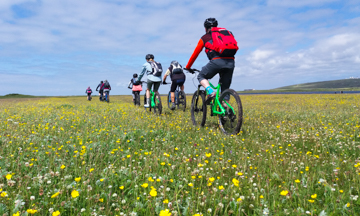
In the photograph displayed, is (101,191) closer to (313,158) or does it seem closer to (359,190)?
(359,190)

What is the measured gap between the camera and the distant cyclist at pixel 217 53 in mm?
5672

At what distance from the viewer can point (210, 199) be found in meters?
2.39

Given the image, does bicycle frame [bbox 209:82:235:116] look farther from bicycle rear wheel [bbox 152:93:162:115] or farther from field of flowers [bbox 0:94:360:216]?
bicycle rear wheel [bbox 152:93:162:115]

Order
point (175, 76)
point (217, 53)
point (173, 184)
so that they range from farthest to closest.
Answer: point (175, 76), point (217, 53), point (173, 184)

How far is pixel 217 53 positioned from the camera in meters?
5.90

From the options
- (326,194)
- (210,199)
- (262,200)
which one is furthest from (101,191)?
(326,194)

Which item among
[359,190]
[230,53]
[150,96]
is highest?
[230,53]

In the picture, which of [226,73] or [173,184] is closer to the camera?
[173,184]

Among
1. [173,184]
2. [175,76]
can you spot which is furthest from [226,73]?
[175,76]

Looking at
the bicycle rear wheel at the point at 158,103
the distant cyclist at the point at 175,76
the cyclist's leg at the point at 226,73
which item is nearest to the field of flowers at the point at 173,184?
the cyclist's leg at the point at 226,73

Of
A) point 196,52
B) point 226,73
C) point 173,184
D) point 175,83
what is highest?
point 196,52

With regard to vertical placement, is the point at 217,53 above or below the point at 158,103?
above

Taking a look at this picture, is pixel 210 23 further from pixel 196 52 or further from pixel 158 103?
pixel 158 103

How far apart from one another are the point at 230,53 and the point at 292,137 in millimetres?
2738
